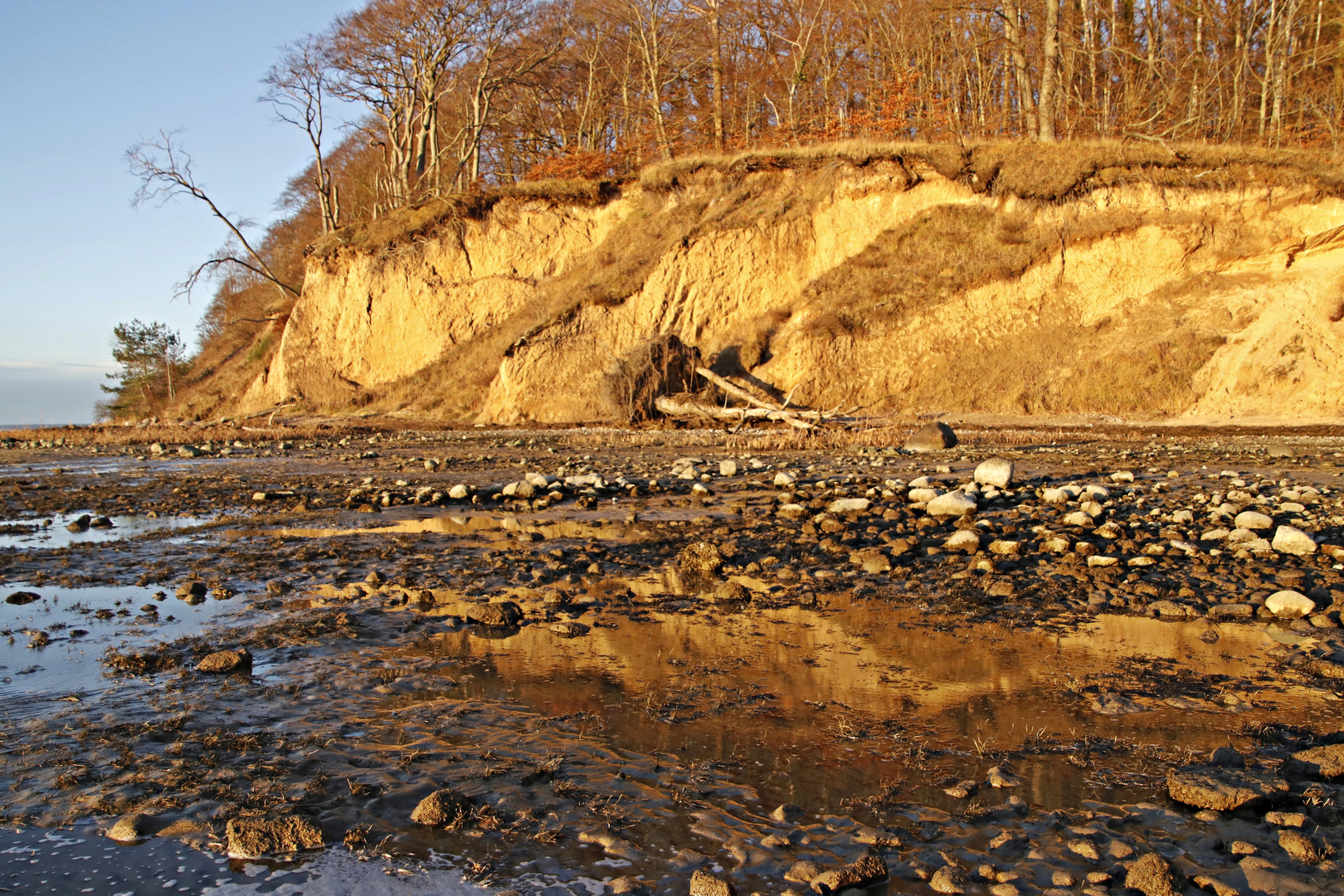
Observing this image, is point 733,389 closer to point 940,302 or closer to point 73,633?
point 940,302

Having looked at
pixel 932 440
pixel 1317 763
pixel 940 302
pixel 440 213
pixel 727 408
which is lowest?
pixel 1317 763

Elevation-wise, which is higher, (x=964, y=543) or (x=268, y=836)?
(x=964, y=543)

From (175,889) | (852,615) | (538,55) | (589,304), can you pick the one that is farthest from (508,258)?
(175,889)

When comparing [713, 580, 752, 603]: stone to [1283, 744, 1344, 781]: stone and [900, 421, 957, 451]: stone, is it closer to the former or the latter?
[1283, 744, 1344, 781]: stone

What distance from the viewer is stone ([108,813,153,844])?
7.80ft

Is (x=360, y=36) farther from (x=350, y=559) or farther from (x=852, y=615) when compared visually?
(x=852, y=615)

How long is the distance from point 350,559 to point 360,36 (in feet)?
112

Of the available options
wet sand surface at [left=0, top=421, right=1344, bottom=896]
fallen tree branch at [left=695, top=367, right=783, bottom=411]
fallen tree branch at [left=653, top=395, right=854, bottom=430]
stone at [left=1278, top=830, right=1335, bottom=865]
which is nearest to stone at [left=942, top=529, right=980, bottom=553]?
wet sand surface at [left=0, top=421, right=1344, bottom=896]

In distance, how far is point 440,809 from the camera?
2490 millimetres

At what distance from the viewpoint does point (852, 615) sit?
481cm

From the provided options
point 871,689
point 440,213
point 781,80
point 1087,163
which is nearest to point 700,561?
point 871,689

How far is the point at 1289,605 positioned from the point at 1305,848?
2.85m

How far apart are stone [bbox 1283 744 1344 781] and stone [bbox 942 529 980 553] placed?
3201 millimetres

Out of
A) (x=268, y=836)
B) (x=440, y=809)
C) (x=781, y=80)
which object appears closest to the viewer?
(x=268, y=836)
